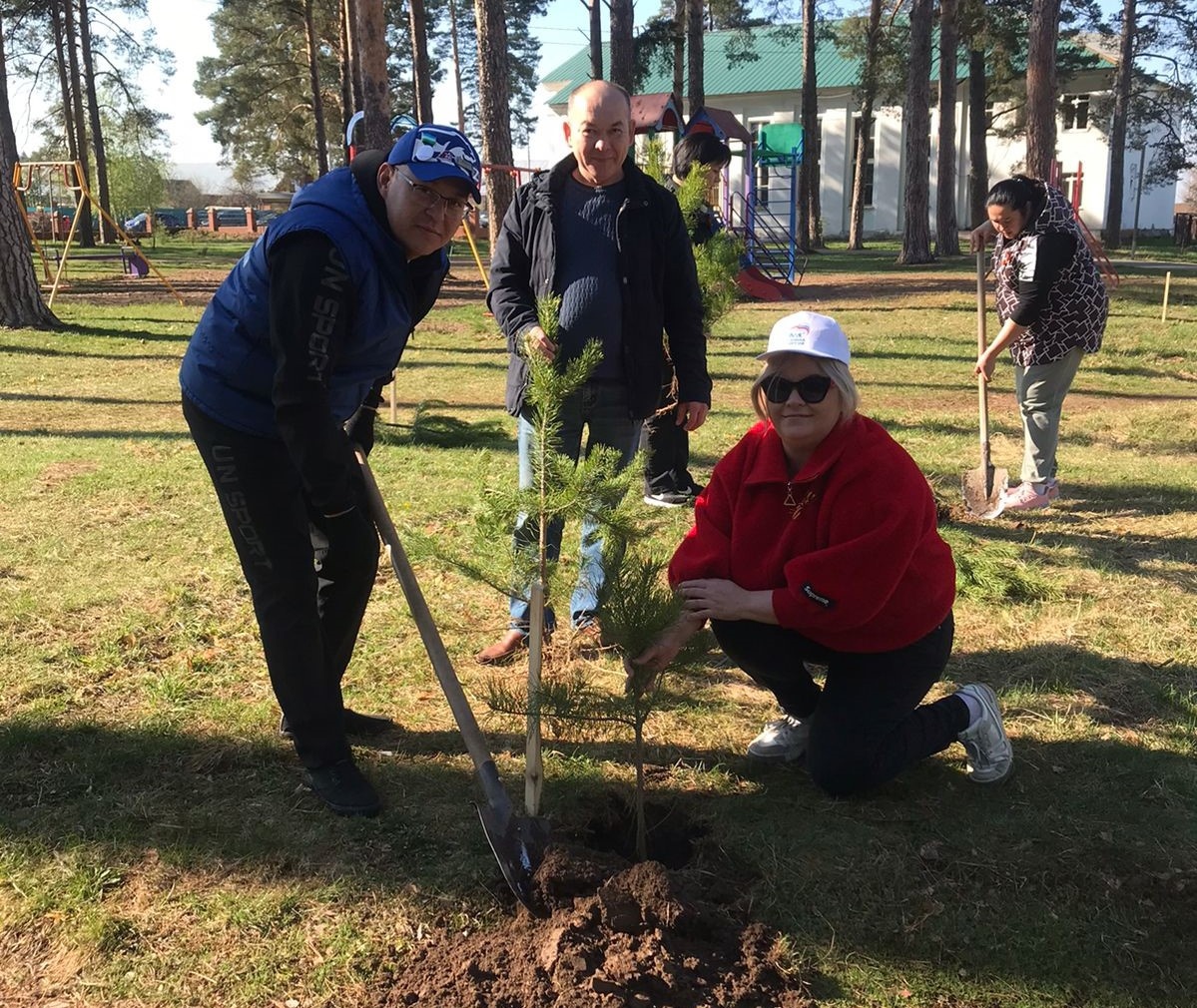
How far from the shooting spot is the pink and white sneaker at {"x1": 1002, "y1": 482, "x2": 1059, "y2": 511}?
223 inches

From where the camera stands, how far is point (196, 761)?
3.12 metres

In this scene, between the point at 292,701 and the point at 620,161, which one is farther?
the point at 620,161

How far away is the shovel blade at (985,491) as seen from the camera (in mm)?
5680

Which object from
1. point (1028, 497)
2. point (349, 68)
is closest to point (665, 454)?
point (1028, 497)

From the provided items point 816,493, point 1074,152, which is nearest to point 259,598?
point 816,493

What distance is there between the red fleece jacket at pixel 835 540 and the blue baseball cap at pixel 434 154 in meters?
1.06

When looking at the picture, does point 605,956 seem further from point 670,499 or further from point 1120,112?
point 1120,112

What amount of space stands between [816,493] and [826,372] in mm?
323

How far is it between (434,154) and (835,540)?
1.37 metres

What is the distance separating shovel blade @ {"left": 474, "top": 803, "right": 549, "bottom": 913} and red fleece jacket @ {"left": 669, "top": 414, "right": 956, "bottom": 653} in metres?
0.74

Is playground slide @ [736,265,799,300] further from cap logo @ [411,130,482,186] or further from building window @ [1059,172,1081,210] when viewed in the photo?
cap logo @ [411,130,482,186]

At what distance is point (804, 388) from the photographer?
8.57 ft

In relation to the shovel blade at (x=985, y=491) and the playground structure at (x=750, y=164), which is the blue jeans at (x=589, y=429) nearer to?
the shovel blade at (x=985, y=491)

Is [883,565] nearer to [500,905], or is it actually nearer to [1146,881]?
[1146,881]
